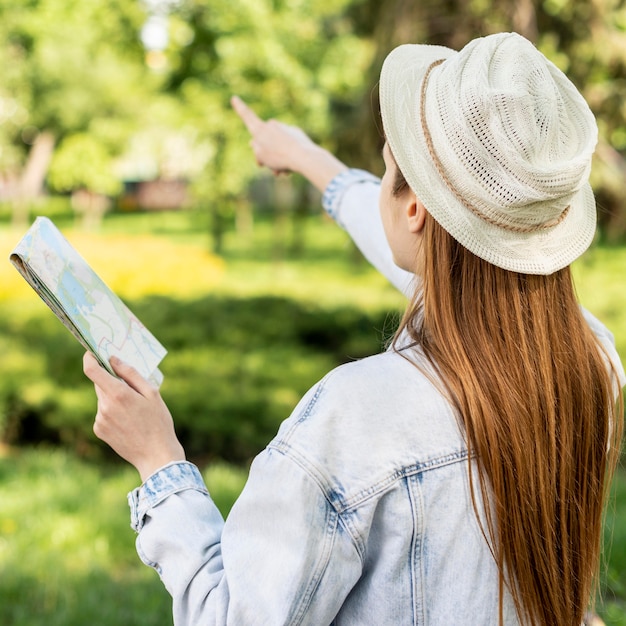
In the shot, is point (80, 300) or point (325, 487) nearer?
point (325, 487)

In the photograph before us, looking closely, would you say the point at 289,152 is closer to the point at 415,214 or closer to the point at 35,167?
the point at 415,214

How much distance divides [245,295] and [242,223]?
1353 cm

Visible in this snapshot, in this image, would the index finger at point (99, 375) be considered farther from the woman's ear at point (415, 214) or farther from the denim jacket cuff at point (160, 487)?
the woman's ear at point (415, 214)

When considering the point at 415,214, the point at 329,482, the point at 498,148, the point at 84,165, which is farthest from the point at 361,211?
the point at 84,165

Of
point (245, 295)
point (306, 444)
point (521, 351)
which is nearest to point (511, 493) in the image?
point (521, 351)

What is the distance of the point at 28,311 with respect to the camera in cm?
807

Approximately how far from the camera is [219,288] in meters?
11.3

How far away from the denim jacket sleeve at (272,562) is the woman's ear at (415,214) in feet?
1.29

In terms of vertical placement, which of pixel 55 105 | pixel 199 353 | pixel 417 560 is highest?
pixel 417 560

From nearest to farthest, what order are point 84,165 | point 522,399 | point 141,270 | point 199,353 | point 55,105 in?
point 522,399
point 199,353
point 141,270
point 84,165
point 55,105

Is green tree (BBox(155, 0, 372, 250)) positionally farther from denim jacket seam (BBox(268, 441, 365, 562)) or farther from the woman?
denim jacket seam (BBox(268, 441, 365, 562))

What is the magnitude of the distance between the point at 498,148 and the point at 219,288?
33.8 ft

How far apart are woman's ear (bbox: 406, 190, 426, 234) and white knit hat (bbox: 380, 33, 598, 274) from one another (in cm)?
4

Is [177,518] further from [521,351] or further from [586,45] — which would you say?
[586,45]
